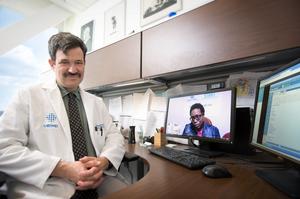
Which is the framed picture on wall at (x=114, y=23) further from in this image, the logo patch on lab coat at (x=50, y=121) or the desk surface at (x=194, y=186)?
the desk surface at (x=194, y=186)

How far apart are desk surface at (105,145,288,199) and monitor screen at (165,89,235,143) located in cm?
25

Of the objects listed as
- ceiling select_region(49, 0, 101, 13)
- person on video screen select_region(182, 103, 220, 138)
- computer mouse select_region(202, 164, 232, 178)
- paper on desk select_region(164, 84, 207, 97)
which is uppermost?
ceiling select_region(49, 0, 101, 13)

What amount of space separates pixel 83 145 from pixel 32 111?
0.31 meters

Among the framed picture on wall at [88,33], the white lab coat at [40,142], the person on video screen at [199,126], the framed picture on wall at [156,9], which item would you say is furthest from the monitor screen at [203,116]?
the framed picture on wall at [88,33]

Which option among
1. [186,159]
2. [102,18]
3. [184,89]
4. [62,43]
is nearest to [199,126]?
[186,159]

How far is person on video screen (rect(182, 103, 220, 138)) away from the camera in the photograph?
1142mm

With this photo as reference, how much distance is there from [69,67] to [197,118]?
0.84 meters

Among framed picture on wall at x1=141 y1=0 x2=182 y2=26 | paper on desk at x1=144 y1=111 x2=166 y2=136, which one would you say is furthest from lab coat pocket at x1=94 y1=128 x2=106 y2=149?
framed picture on wall at x1=141 y1=0 x2=182 y2=26

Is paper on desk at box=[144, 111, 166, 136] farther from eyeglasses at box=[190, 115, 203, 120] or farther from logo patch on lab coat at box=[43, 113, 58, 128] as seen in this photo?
logo patch on lab coat at box=[43, 113, 58, 128]

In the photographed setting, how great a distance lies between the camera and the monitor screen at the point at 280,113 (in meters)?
0.65

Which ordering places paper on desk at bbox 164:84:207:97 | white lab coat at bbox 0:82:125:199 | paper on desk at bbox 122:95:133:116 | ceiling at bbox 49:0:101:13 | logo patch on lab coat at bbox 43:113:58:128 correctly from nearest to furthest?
A: white lab coat at bbox 0:82:125:199 → logo patch on lab coat at bbox 43:113:58:128 → paper on desk at bbox 164:84:207:97 → paper on desk at bbox 122:95:133:116 → ceiling at bbox 49:0:101:13

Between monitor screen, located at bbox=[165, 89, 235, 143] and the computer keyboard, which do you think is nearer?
the computer keyboard

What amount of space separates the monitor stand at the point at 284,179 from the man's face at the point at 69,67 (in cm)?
107

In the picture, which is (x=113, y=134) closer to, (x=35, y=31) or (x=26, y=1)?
(x=35, y=31)
